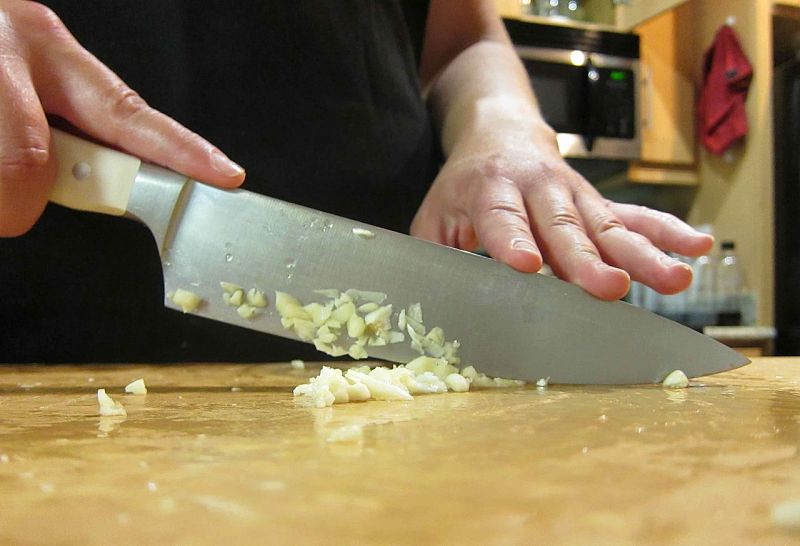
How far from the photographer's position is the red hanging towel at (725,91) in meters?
2.49

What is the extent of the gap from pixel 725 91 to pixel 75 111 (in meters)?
2.43

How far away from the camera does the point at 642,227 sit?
0.86 meters

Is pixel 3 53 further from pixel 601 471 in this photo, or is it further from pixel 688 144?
pixel 688 144

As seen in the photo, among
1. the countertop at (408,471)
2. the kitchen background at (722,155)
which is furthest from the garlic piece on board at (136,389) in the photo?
the kitchen background at (722,155)

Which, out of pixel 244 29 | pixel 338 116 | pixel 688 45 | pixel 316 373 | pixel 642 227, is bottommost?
pixel 316 373

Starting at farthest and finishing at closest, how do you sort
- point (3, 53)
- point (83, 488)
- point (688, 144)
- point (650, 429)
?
point (688, 144) < point (3, 53) < point (650, 429) < point (83, 488)

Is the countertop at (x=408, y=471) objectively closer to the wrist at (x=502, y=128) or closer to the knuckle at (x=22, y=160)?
the knuckle at (x=22, y=160)

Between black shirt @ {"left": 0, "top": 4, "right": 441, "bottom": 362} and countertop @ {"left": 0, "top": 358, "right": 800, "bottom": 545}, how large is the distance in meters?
0.39

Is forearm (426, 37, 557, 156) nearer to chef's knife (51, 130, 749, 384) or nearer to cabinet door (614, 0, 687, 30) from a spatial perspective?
chef's knife (51, 130, 749, 384)

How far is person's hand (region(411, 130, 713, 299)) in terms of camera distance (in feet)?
2.38

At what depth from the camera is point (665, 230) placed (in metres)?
0.84

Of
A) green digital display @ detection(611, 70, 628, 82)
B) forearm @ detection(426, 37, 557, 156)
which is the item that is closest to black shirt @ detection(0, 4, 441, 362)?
forearm @ detection(426, 37, 557, 156)

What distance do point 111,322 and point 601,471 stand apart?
2.68 feet

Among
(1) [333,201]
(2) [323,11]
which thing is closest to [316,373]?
(1) [333,201]
